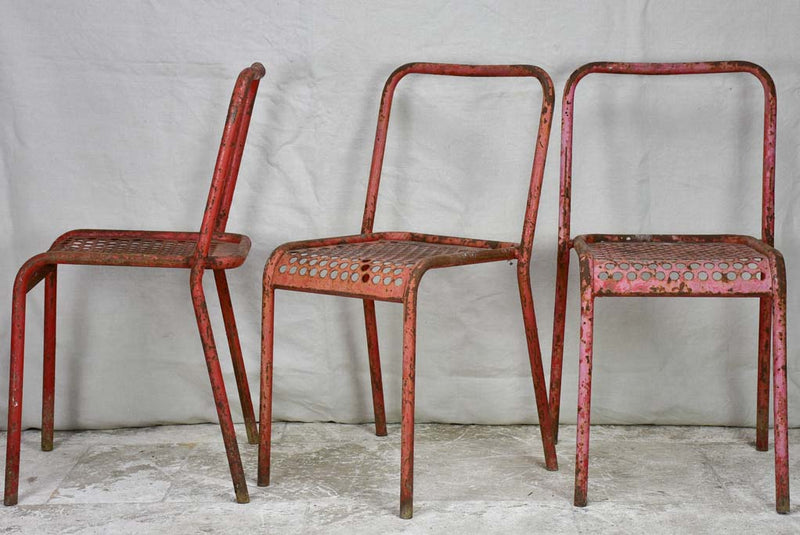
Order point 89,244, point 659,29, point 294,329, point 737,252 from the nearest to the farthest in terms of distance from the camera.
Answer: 1. point 737,252
2. point 89,244
3. point 659,29
4. point 294,329

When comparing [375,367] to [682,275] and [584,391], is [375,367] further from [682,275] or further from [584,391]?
[682,275]

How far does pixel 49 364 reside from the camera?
2.38 metres

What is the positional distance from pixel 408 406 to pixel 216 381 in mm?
395

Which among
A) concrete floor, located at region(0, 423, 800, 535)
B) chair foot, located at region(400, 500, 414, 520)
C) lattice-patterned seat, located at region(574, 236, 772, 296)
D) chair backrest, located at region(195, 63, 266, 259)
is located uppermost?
chair backrest, located at region(195, 63, 266, 259)

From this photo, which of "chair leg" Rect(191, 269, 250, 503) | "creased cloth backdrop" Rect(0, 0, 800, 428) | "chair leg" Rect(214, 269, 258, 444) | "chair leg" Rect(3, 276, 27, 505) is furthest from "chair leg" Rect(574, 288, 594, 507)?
"chair leg" Rect(3, 276, 27, 505)

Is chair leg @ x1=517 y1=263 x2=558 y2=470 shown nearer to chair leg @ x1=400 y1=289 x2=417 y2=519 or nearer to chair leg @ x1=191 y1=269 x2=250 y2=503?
chair leg @ x1=400 y1=289 x2=417 y2=519

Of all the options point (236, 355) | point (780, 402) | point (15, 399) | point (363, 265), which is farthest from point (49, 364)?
point (780, 402)

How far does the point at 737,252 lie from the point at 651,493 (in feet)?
1.73

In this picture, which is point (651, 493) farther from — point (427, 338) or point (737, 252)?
point (427, 338)

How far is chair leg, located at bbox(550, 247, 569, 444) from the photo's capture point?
7.53 ft

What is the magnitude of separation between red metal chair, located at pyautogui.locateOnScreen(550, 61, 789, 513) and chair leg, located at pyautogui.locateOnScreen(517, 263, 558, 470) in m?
0.15

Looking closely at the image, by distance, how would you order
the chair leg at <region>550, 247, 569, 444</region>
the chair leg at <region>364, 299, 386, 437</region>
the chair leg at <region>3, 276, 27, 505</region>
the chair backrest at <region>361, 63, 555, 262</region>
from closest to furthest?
the chair leg at <region>3, 276, 27, 505</region> < the chair backrest at <region>361, 63, 555, 262</region> < the chair leg at <region>550, 247, 569, 444</region> < the chair leg at <region>364, 299, 386, 437</region>

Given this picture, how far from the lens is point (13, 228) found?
2.52 m

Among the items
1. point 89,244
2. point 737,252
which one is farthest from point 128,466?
point 737,252
